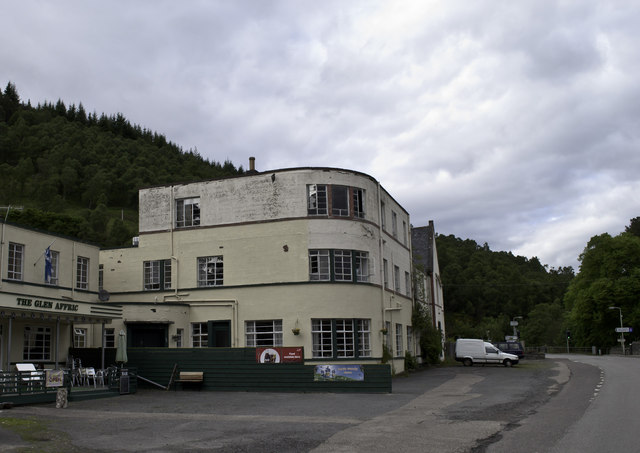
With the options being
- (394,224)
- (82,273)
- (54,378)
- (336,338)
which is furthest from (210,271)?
(54,378)

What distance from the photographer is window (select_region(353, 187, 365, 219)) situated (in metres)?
31.1

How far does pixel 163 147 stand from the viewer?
16412 centimetres

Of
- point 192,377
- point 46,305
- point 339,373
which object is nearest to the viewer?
point 46,305

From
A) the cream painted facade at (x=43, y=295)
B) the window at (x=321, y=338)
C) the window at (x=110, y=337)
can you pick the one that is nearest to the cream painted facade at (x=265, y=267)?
the window at (x=321, y=338)

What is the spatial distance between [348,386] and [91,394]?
9341 mm

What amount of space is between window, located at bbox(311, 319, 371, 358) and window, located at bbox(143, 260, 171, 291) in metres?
8.84

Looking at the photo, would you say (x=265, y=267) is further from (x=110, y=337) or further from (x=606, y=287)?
(x=606, y=287)

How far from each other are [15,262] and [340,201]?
15.0 metres

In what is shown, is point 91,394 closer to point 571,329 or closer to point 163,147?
point 571,329

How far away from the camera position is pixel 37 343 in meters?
26.9

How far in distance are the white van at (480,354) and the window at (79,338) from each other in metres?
23.9

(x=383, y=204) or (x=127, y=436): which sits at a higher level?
(x=383, y=204)

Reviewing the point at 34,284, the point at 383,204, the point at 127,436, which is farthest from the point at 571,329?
the point at 127,436

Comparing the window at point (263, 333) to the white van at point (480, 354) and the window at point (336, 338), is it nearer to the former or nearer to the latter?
the window at point (336, 338)
